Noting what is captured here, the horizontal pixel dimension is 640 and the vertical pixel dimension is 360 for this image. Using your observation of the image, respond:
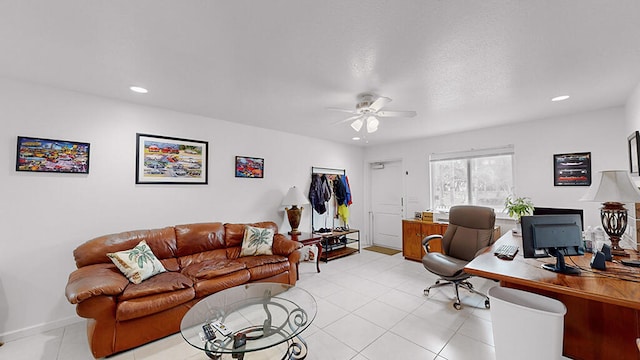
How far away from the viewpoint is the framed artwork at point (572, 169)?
326cm

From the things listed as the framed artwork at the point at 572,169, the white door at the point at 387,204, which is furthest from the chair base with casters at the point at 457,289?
the white door at the point at 387,204

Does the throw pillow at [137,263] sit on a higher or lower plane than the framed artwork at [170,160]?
lower

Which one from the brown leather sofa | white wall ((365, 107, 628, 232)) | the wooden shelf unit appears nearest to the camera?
the brown leather sofa

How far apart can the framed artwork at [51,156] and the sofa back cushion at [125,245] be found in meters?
0.80

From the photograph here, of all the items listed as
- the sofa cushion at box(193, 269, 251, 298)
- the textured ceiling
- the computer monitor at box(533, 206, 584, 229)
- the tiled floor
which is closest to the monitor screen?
the tiled floor

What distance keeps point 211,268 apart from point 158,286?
53 centimetres

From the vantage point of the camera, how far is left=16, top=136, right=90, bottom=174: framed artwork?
7.58ft

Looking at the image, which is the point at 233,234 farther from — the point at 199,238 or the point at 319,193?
the point at 319,193

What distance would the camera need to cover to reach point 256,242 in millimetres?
3262

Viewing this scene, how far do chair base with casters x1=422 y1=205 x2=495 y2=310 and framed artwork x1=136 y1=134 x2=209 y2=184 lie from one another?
3268mm

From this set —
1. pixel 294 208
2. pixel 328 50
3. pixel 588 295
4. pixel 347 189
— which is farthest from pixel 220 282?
pixel 347 189

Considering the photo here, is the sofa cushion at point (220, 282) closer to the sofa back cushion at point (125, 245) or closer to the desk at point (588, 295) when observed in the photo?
the sofa back cushion at point (125, 245)

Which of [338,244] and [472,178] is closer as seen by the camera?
[472,178]

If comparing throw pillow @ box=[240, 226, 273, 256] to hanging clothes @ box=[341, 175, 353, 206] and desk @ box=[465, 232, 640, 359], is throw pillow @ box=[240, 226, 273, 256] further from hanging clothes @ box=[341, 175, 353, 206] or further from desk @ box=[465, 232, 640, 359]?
desk @ box=[465, 232, 640, 359]
